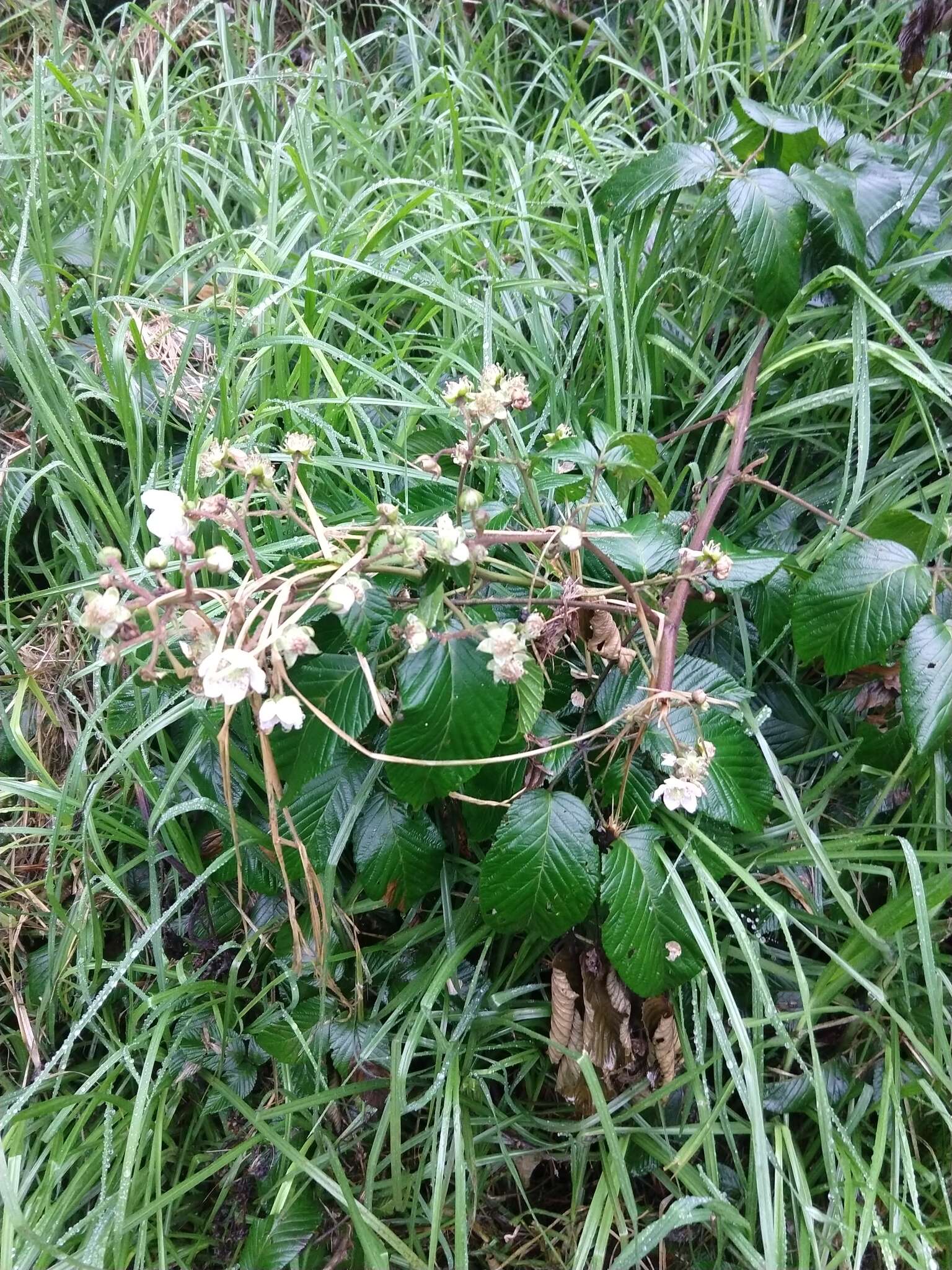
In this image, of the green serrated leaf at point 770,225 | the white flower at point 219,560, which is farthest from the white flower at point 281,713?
the green serrated leaf at point 770,225

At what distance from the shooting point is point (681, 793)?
609 mm

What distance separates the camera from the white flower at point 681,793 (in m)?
0.60

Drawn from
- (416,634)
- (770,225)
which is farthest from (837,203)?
(416,634)

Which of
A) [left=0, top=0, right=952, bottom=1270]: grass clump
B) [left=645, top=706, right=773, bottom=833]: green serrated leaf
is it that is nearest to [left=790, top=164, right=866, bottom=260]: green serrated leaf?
[left=0, top=0, right=952, bottom=1270]: grass clump

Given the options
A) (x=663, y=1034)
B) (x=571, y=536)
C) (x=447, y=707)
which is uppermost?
(x=571, y=536)

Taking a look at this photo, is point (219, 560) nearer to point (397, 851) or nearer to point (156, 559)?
point (156, 559)

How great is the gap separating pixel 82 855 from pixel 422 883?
423mm

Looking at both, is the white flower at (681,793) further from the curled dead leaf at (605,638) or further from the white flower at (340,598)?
the white flower at (340,598)

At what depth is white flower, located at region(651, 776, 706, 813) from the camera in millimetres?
604

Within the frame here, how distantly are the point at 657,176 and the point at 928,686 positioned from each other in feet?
2.22

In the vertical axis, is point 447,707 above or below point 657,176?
below

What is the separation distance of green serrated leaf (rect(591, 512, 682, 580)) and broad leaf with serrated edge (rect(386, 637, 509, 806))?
21cm

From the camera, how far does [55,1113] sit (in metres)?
0.81

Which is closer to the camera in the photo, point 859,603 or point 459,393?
point 459,393
